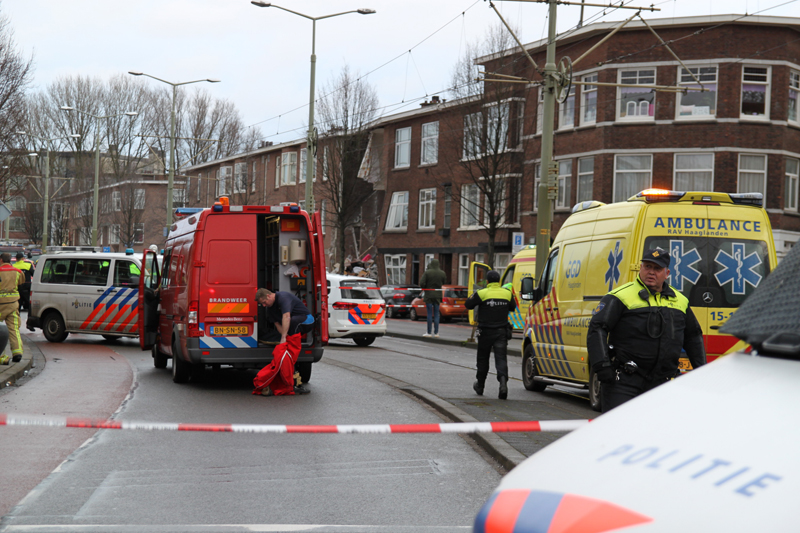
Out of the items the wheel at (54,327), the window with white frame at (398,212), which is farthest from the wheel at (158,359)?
the window with white frame at (398,212)

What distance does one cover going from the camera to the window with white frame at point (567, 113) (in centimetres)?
3438

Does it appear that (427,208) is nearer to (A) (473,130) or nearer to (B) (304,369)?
(A) (473,130)

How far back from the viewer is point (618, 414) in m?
2.22

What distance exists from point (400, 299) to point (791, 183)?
15.7 metres

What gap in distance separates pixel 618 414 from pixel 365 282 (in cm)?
1883

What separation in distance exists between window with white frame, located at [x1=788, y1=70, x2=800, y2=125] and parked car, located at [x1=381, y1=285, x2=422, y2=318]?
15.7m

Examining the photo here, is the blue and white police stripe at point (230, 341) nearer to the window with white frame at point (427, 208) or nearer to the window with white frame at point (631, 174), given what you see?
the window with white frame at point (631, 174)

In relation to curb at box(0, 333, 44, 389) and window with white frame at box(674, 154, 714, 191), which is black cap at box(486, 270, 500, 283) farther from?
window with white frame at box(674, 154, 714, 191)

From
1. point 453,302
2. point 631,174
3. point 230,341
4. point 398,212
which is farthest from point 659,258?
point 398,212

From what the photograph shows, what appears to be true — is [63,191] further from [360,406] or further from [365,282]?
[360,406]

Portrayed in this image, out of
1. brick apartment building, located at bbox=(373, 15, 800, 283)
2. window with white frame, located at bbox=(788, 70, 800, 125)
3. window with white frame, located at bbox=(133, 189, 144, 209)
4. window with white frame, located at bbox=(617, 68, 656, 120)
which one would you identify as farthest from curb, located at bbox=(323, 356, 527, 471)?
window with white frame, located at bbox=(133, 189, 144, 209)

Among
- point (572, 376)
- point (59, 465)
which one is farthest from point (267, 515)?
point (572, 376)

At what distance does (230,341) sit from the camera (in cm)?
1206

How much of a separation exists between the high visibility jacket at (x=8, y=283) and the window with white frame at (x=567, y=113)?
24260 mm
